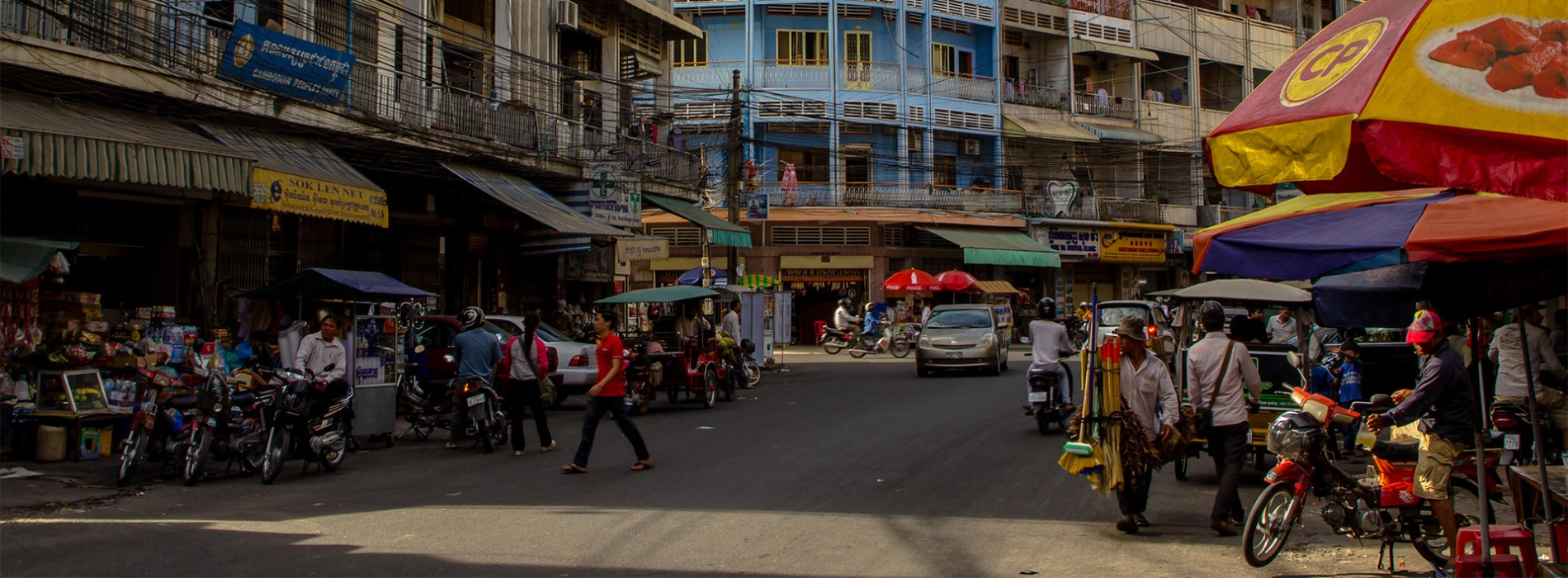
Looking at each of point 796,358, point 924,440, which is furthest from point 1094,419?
point 796,358

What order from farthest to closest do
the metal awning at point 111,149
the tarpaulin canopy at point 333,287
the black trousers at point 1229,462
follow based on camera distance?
the tarpaulin canopy at point 333,287, the metal awning at point 111,149, the black trousers at point 1229,462

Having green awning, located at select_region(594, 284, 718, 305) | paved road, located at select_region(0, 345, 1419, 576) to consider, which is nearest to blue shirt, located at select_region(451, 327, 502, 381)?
paved road, located at select_region(0, 345, 1419, 576)

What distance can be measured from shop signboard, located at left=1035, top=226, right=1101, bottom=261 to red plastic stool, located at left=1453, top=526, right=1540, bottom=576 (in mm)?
36359

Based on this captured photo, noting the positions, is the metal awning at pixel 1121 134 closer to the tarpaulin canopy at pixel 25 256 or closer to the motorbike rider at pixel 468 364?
the motorbike rider at pixel 468 364

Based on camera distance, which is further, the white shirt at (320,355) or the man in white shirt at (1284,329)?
the man in white shirt at (1284,329)

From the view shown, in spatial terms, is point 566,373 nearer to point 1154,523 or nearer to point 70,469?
point 70,469

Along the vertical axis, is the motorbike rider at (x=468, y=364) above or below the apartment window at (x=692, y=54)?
below

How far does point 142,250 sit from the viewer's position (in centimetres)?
1484

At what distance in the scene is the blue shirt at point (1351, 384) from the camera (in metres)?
11.9

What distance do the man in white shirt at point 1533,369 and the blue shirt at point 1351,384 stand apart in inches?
49.8

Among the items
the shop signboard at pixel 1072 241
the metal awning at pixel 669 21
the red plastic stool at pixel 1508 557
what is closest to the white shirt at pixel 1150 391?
the red plastic stool at pixel 1508 557

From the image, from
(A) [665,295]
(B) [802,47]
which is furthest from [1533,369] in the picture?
(B) [802,47]

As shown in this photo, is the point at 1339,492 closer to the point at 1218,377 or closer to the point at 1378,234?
the point at 1218,377

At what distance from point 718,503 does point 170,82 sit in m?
9.20
